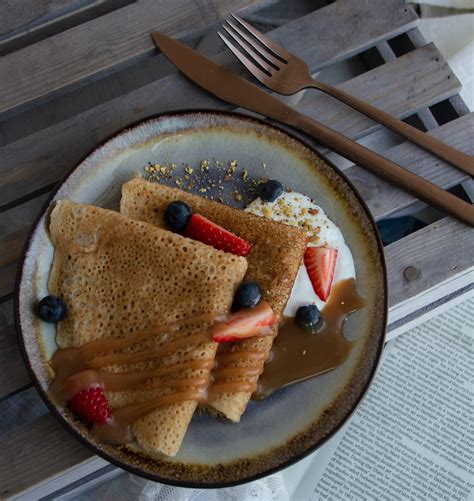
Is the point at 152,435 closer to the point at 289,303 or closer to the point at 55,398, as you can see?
the point at 55,398

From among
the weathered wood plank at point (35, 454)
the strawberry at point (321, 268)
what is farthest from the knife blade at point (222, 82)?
the weathered wood plank at point (35, 454)

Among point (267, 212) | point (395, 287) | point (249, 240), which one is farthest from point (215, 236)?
point (395, 287)

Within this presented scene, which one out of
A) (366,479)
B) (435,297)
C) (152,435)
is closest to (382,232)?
(435,297)

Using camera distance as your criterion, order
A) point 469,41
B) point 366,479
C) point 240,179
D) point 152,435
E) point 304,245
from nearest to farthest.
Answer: point 152,435
point 304,245
point 240,179
point 366,479
point 469,41

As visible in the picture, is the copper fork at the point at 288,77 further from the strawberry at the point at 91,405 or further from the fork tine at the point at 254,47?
the strawberry at the point at 91,405

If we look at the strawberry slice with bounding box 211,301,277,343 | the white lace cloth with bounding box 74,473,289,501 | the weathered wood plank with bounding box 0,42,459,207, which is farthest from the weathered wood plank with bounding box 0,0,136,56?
the white lace cloth with bounding box 74,473,289,501

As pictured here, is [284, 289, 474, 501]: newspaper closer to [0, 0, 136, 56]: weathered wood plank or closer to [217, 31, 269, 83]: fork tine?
[217, 31, 269, 83]: fork tine
